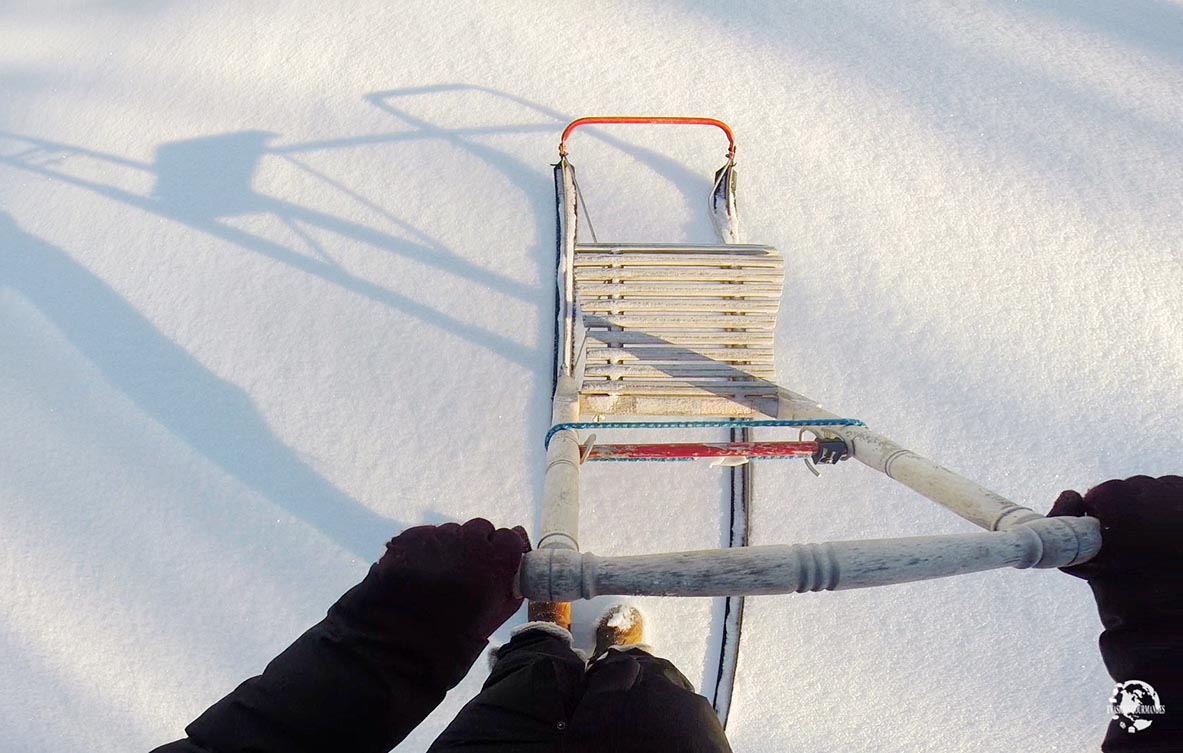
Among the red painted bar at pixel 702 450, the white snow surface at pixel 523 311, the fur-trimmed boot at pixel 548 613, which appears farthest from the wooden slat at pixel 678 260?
the fur-trimmed boot at pixel 548 613

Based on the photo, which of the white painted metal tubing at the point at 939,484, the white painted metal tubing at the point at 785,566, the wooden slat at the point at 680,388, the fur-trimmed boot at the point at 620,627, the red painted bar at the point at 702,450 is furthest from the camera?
the fur-trimmed boot at the point at 620,627

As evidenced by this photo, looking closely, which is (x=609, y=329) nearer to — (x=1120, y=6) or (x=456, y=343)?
(x=456, y=343)

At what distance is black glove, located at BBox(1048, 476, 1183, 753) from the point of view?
68 centimetres

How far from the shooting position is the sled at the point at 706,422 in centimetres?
63

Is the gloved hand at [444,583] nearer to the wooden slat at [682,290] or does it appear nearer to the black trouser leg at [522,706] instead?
the black trouser leg at [522,706]

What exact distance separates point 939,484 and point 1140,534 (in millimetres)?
204

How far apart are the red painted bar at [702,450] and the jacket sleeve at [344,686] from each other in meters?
0.46

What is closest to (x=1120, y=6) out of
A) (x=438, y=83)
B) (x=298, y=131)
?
(x=438, y=83)

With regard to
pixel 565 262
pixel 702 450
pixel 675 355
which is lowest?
pixel 702 450

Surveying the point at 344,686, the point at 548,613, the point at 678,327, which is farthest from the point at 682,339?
the point at 344,686

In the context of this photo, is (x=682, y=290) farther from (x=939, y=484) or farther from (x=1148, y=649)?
(x=1148, y=649)

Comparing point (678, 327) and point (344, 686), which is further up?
point (678, 327)

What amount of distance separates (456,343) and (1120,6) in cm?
214

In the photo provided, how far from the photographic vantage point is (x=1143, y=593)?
70cm
